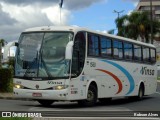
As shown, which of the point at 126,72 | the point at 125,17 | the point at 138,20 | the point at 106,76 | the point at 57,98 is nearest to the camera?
the point at 57,98

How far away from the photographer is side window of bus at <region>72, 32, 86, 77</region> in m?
17.5

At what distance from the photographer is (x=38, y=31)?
59.8 feet

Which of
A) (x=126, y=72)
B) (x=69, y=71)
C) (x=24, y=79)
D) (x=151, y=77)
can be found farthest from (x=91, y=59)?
(x=151, y=77)

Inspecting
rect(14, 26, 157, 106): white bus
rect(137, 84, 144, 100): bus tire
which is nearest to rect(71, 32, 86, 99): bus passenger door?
rect(14, 26, 157, 106): white bus

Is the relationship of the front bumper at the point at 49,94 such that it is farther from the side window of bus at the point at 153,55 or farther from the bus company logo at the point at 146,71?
the side window of bus at the point at 153,55

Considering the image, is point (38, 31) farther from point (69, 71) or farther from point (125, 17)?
point (125, 17)

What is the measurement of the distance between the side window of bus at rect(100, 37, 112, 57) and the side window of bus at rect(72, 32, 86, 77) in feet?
5.95

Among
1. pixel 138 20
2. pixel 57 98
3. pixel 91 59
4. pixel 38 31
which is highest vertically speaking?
pixel 138 20

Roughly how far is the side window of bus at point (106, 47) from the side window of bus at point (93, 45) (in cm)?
52

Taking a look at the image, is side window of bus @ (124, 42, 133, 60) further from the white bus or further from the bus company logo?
the bus company logo

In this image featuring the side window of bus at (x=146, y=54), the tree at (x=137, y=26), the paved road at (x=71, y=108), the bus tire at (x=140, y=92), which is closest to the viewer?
the paved road at (x=71, y=108)

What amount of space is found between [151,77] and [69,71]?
10.9m

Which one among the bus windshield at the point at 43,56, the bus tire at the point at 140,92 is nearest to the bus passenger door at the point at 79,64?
the bus windshield at the point at 43,56

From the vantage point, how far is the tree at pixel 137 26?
240 feet
